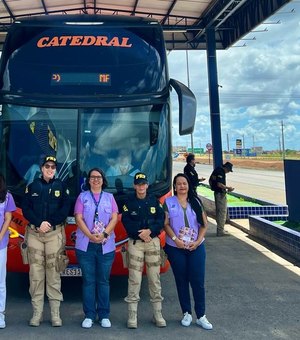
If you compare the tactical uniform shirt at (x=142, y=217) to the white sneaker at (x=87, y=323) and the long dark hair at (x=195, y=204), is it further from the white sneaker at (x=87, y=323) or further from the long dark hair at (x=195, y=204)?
the white sneaker at (x=87, y=323)

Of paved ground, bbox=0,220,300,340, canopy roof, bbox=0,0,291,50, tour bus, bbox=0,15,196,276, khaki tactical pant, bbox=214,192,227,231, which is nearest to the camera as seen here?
paved ground, bbox=0,220,300,340

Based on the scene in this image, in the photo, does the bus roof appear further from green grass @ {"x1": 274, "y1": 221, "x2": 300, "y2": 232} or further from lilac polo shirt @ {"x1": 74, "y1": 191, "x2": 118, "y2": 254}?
green grass @ {"x1": 274, "y1": 221, "x2": 300, "y2": 232}

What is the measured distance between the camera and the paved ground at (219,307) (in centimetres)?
388

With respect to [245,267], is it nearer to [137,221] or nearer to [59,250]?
[137,221]

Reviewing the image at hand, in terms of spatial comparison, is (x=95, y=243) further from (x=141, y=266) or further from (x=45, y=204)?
(x=45, y=204)

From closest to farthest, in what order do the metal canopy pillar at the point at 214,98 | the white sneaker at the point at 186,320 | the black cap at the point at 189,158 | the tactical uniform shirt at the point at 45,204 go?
1. the tactical uniform shirt at the point at 45,204
2. the white sneaker at the point at 186,320
3. the black cap at the point at 189,158
4. the metal canopy pillar at the point at 214,98

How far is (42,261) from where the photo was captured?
13.4ft

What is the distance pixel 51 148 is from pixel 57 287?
5.72ft

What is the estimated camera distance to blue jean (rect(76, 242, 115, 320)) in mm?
4062

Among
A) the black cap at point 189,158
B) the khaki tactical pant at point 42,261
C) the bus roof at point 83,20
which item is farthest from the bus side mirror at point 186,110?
the black cap at point 189,158

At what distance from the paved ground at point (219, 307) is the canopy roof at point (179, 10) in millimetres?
8379

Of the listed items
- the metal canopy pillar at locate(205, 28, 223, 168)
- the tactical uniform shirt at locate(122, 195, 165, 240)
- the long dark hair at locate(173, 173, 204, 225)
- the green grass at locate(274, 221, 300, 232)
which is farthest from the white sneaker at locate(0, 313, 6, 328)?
the metal canopy pillar at locate(205, 28, 223, 168)

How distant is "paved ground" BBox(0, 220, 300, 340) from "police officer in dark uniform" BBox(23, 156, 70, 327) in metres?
0.33

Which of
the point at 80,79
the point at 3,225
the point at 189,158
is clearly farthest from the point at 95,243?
the point at 189,158
